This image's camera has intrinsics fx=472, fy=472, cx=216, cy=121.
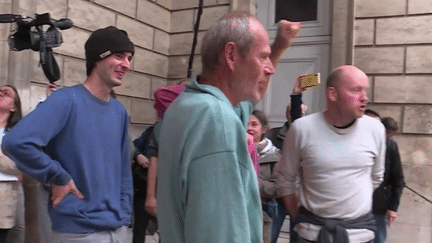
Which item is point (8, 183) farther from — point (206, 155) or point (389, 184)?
point (389, 184)

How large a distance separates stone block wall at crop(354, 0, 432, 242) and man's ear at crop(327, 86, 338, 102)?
160 inches

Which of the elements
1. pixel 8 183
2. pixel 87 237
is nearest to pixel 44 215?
pixel 87 237

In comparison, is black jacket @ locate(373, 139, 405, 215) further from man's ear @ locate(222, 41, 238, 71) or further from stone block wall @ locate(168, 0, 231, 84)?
stone block wall @ locate(168, 0, 231, 84)

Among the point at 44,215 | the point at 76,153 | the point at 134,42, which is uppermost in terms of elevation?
the point at 134,42

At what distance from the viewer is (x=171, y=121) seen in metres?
1.17

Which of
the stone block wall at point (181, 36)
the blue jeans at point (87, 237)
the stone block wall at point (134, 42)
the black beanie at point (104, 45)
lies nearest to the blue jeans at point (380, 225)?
the blue jeans at point (87, 237)

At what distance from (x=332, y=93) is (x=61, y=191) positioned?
5.12ft

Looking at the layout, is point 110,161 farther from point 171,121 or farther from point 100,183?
point 171,121

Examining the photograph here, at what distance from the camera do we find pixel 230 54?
124 cm

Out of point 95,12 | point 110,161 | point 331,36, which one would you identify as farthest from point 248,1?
point 110,161

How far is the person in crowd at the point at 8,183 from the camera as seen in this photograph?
11.8 ft

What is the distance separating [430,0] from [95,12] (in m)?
4.51

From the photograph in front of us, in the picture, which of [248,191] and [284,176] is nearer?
[248,191]

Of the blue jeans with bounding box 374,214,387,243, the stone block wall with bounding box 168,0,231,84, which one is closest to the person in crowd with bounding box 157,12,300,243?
the blue jeans with bounding box 374,214,387,243
